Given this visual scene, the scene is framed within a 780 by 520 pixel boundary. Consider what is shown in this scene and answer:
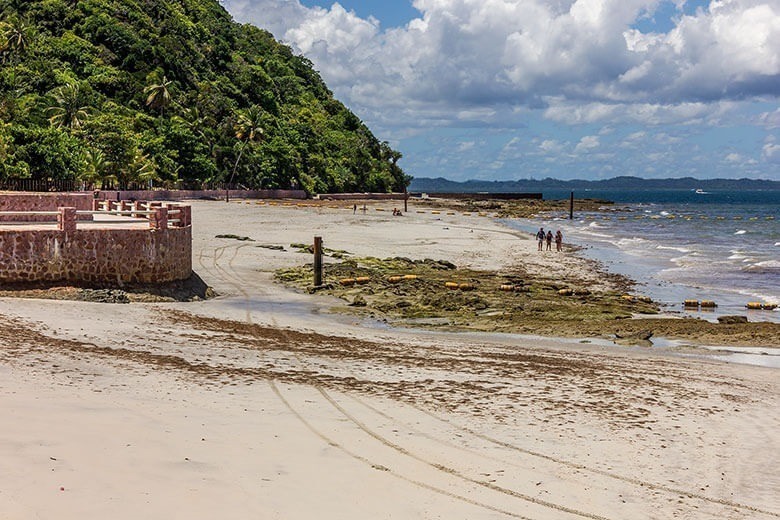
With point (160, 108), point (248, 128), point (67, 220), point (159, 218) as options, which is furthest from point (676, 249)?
point (160, 108)

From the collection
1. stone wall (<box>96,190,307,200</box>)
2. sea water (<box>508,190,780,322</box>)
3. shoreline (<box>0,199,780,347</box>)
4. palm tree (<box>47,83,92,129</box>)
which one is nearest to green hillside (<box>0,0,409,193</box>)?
palm tree (<box>47,83,92,129</box>)

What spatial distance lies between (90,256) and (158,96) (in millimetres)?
88914

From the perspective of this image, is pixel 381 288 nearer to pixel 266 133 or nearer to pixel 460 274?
pixel 460 274

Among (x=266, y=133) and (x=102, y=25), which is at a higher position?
(x=102, y=25)

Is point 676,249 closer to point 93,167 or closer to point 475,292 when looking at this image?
point 475,292

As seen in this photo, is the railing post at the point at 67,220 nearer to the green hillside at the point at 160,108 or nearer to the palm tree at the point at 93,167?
the green hillside at the point at 160,108

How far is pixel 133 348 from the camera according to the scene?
16.0 meters

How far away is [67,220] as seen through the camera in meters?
23.1

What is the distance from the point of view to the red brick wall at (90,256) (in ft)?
74.0

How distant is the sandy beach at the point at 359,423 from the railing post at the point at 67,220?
9.00ft

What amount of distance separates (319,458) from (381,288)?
756 inches

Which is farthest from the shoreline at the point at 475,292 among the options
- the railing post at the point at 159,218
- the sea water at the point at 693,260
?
the railing post at the point at 159,218

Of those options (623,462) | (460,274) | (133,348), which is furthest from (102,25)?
(623,462)

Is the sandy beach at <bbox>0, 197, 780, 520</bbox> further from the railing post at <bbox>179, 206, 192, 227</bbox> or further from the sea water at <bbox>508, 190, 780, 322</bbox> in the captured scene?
the sea water at <bbox>508, 190, 780, 322</bbox>
